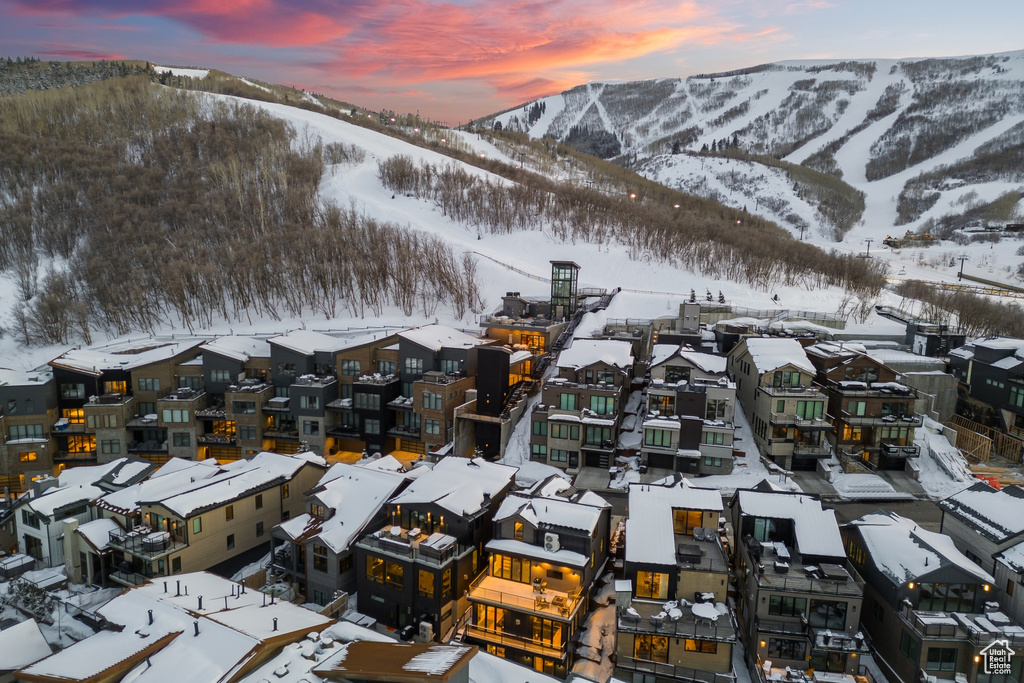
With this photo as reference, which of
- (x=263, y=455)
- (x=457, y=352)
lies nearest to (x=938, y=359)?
(x=457, y=352)

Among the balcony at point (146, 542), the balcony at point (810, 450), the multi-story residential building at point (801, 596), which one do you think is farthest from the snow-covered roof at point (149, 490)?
the balcony at point (810, 450)

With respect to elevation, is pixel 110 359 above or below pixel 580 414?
above

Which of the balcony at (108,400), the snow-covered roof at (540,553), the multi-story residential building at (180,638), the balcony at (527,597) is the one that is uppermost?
the balcony at (108,400)

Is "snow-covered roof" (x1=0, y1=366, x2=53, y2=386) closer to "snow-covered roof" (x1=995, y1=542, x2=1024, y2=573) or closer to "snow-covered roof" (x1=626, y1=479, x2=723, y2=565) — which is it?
"snow-covered roof" (x1=626, y1=479, x2=723, y2=565)

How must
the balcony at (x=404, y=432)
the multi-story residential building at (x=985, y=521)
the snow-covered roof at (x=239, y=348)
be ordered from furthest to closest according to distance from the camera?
the snow-covered roof at (x=239, y=348)
the balcony at (x=404, y=432)
the multi-story residential building at (x=985, y=521)

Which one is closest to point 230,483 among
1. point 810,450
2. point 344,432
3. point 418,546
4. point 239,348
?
point 418,546

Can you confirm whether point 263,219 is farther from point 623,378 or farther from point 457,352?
point 623,378

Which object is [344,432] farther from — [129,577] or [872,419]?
[872,419]

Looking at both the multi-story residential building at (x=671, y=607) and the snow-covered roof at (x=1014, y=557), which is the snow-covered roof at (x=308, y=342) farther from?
the snow-covered roof at (x=1014, y=557)

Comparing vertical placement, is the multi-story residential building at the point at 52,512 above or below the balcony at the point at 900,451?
below
